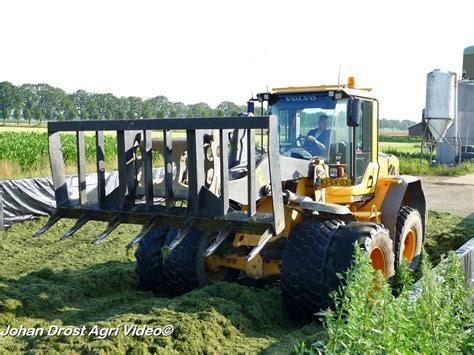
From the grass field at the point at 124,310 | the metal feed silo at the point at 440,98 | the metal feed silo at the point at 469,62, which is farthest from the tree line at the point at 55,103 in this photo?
the grass field at the point at 124,310

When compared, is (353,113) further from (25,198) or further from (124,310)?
(25,198)

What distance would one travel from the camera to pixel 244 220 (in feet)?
17.4

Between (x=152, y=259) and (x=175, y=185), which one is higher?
(x=175, y=185)

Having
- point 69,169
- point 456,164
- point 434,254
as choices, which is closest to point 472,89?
point 456,164

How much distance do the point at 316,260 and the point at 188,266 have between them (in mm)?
1762

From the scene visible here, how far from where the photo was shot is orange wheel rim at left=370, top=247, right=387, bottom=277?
6.45m

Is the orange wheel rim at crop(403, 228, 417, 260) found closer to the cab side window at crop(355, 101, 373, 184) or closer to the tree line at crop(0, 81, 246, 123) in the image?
the cab side window at crop(355, 101, 373, 184)

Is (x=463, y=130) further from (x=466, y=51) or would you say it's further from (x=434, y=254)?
(x=434, y=254)

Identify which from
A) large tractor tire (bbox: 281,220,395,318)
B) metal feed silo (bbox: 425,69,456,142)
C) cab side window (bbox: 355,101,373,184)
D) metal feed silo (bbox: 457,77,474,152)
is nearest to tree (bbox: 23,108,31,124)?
metal feed silo (bbox: 457,77,474,152)

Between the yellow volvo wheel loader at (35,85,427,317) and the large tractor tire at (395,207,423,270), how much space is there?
1.2 inches

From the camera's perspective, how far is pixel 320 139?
6.83 m

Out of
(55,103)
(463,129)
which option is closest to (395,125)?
(55,103)

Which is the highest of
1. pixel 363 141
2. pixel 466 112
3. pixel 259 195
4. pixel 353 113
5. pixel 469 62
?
pixel 469 62

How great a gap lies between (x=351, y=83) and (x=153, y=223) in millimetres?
3092
